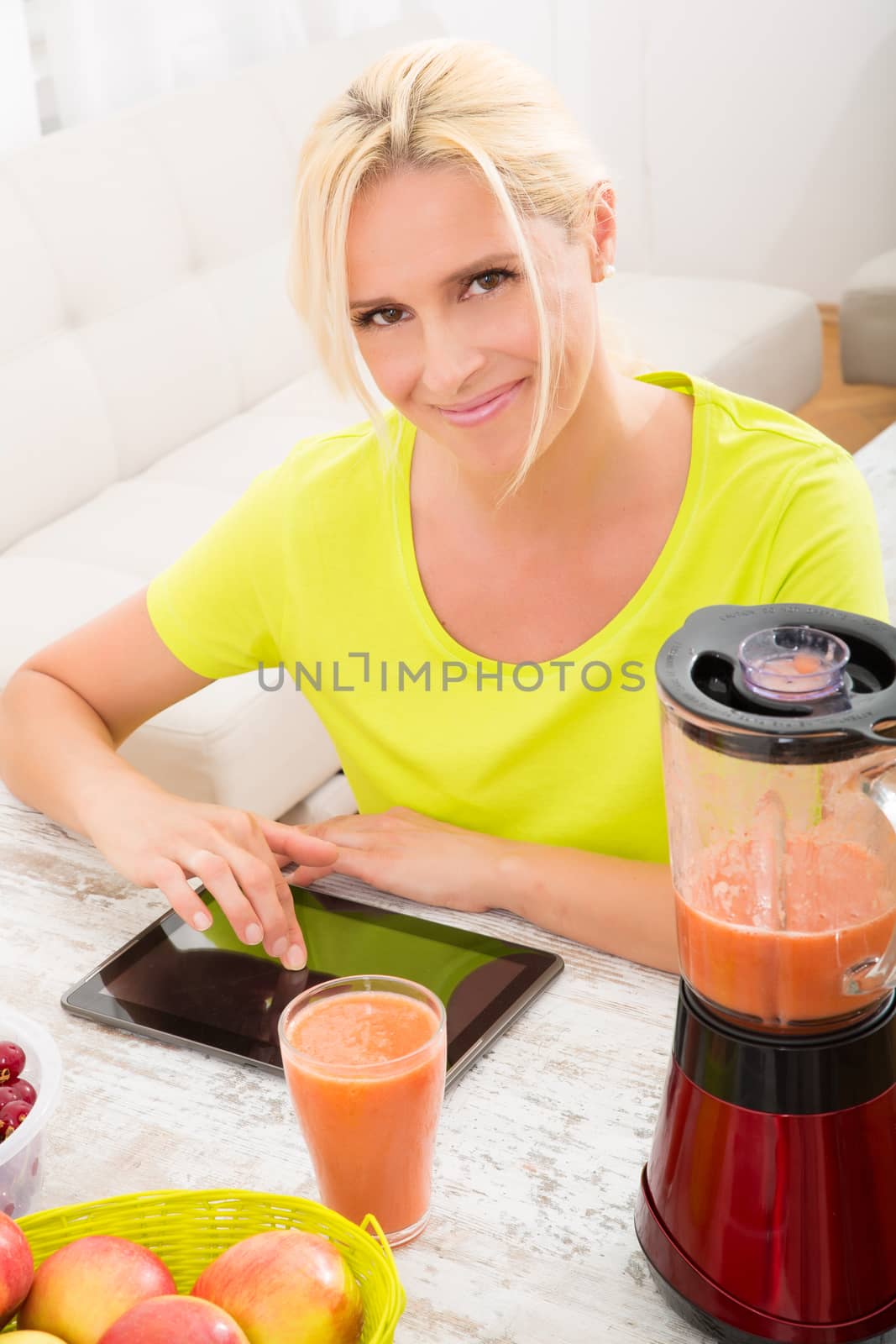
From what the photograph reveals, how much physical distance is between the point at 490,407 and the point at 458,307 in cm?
8

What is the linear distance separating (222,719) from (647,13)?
346 cm

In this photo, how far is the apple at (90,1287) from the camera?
0.62 metres

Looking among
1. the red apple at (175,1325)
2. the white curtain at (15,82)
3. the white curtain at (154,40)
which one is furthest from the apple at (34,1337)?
the white curtain at (154,40)

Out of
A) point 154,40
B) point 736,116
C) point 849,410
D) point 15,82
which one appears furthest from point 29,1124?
point 736,116

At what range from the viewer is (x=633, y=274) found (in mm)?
3723

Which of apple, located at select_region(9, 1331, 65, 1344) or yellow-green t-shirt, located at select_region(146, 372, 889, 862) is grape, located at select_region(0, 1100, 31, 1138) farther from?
yellow-green t-shirt, located at select_region(146, 372, 889, 862)

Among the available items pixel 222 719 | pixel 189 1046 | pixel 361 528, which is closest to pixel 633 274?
pixel 222 719

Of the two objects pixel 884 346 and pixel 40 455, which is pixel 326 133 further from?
→ pixel 884 346

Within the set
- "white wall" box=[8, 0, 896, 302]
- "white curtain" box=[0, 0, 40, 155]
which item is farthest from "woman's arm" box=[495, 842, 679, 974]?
"white wall" box=[8, 0, 896, 302]

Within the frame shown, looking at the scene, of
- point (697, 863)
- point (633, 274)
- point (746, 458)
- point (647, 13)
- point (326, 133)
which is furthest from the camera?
point (647, 13)

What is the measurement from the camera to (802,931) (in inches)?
26.1

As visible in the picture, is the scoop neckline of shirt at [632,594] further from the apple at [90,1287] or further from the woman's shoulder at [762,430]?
the apple at [90,1287]

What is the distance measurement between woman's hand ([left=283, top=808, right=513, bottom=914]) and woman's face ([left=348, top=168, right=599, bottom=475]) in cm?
31

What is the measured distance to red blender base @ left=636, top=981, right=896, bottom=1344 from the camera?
665mm
